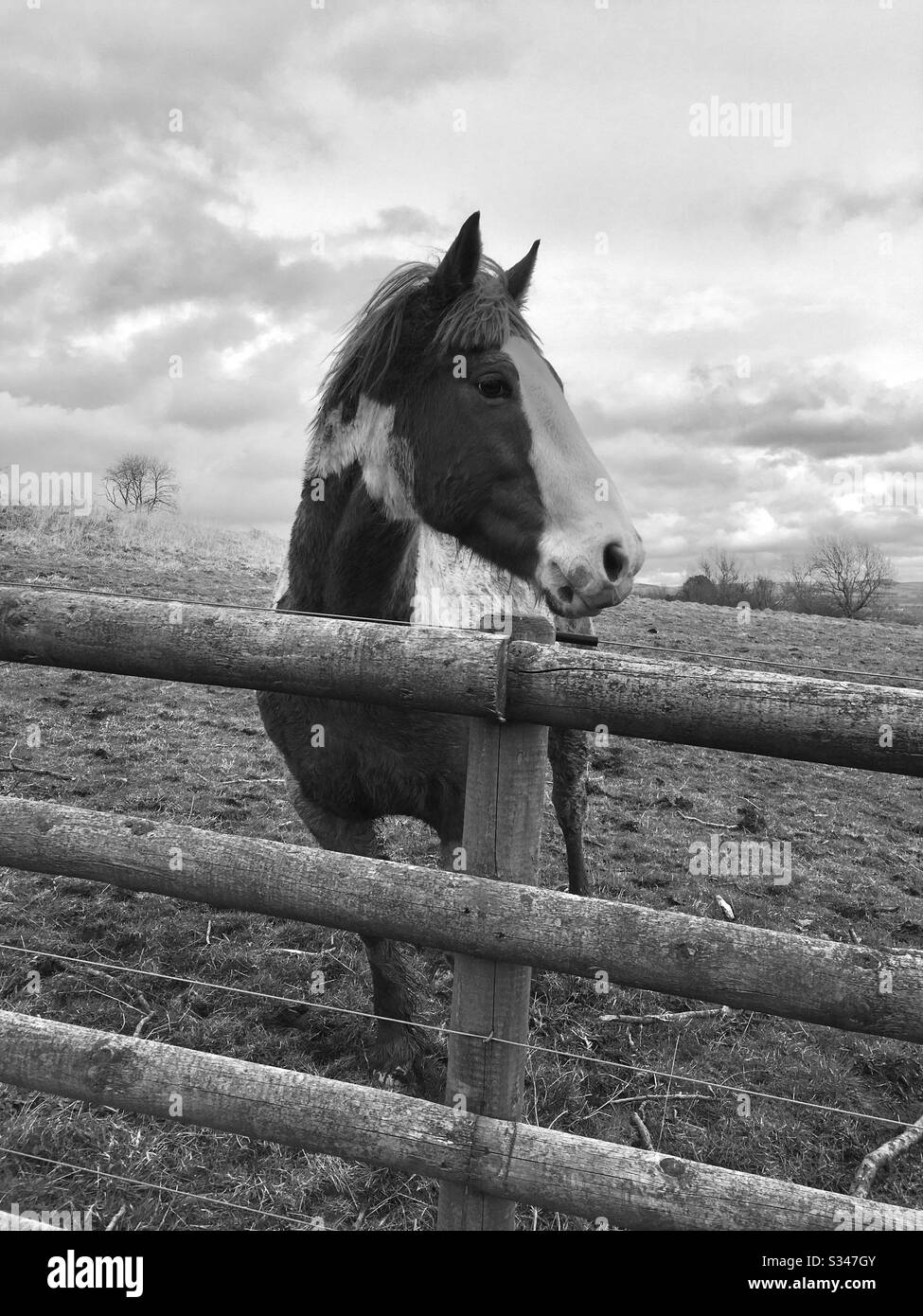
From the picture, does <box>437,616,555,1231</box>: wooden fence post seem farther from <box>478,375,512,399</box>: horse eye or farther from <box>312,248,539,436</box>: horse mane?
<box>312,248,539,436</box>: horse mane

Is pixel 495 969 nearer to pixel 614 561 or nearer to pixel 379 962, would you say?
pixel 614 561

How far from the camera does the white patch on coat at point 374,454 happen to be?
3.33 metres

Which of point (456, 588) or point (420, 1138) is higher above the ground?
point (456, 588)

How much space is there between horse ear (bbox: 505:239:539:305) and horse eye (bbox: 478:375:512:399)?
2.98 ft

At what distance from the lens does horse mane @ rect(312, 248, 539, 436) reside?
10.3 ft

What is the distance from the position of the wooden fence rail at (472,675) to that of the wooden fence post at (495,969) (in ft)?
0.47

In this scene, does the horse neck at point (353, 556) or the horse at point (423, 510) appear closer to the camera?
the horse at point (423, 510)

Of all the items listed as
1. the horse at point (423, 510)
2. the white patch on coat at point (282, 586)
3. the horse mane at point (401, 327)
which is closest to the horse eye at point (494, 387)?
the horse at point (423, 510)

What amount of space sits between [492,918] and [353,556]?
1945mm

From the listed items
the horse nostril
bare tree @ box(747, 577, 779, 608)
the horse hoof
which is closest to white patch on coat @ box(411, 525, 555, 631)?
the horse nostril

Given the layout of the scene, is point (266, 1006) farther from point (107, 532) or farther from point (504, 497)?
point (107, 532)

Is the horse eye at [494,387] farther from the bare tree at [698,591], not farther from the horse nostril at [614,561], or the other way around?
the bare tree at [698,591]

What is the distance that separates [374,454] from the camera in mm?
3385

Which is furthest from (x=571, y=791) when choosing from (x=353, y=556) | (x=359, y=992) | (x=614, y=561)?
(x=614, y=561)
